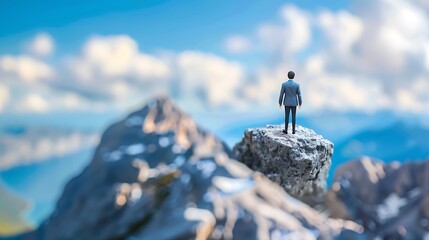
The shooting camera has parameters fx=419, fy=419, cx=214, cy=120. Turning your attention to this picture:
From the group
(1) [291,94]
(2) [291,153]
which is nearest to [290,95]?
(1) [291,94]

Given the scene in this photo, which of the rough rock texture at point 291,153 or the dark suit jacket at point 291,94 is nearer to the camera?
the dark suit jacket at point 291,94

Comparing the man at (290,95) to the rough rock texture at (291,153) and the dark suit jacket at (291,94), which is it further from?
the rough rock texture at (291,153)

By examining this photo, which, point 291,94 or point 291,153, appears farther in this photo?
point 291,153

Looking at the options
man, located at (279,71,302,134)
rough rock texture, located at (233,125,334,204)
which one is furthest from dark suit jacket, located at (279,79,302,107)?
rough rock texture, located at (233,125,334,204)

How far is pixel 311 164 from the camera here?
28031 millimetres

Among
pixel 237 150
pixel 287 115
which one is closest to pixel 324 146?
pixel 287 115

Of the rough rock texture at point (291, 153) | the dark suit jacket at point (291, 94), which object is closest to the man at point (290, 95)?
the dark suit jacket at point (291, 94)

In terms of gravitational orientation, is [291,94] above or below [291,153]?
above

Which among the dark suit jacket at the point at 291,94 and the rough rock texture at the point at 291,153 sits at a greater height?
the dark suit jacket at the point at 291,94

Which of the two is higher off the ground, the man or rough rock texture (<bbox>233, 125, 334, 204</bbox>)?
the man

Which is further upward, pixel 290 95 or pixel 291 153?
pixel 290 95

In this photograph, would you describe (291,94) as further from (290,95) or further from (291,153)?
(291,153)

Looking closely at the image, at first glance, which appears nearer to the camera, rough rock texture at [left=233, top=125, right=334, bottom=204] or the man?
the man

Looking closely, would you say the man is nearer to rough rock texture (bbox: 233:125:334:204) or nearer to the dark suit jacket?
the dark suit jacket
